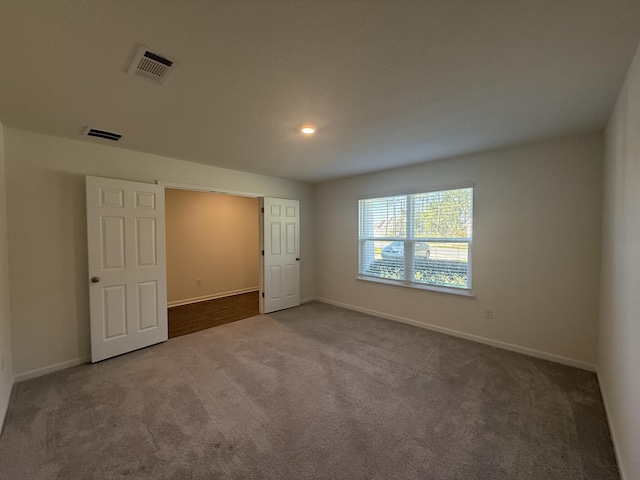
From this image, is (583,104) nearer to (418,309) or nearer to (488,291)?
(488,291)

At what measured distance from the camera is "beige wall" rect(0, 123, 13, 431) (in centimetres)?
216

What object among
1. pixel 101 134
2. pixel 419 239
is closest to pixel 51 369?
pixel 101 134

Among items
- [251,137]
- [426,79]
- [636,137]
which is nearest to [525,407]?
[636,137]

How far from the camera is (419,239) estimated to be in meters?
3.93

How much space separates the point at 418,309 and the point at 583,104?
2.87m

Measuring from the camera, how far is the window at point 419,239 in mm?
3555

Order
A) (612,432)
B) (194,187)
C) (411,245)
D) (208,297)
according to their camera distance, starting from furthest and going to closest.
→ (208,297), (411,245), (194,187), (612,432)

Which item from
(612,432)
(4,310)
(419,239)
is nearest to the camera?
(612,432)

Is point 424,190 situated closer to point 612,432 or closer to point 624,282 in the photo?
point 624,282

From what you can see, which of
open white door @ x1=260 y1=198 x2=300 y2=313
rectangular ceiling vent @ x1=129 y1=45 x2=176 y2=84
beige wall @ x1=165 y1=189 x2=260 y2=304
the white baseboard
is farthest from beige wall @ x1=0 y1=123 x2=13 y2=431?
the white baseboard

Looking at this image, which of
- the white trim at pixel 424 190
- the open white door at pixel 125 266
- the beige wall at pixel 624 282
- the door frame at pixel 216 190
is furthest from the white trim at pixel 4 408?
the white trim at pixel 424 190

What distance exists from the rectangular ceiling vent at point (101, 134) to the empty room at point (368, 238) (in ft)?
0.11

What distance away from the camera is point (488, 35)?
4.38ft

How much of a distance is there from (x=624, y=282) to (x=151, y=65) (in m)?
3.18
